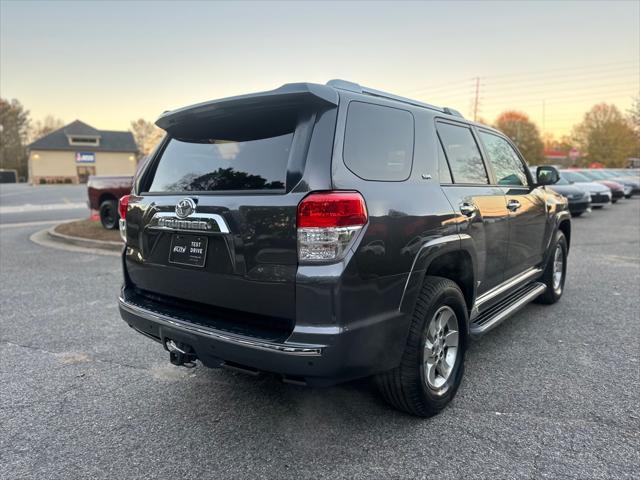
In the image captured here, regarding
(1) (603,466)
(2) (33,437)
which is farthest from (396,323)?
(2) (33,437)

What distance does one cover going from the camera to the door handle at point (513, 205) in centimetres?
396

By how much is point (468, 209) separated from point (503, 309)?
119 cm

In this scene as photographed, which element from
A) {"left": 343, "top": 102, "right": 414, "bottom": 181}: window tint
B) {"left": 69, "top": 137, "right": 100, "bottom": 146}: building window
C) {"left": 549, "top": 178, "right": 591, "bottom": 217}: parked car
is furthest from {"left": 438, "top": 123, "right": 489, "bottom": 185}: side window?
{"left": 69, "top": 137, "right": 100, "bottom": 146}: building window

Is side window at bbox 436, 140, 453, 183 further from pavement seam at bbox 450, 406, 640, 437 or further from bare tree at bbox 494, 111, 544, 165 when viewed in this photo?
bare tree at bbox 494, 111, 544, 165

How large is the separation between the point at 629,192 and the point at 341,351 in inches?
1070

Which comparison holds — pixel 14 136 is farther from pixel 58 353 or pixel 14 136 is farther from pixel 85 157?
pixel 58 353

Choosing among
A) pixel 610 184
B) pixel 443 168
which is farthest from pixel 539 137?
pixel 443 168

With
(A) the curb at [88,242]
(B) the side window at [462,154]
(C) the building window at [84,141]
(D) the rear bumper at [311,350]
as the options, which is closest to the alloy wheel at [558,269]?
(B) the side window at [462,154]

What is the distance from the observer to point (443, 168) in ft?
10.4

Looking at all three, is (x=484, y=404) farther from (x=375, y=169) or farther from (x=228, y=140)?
(x=228, y=140)

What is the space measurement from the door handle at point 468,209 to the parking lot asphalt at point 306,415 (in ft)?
4.05

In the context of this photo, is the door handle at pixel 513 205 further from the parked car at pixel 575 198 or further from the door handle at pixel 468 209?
the parked car at pixel 575 198

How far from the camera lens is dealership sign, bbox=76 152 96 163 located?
57.4 meters

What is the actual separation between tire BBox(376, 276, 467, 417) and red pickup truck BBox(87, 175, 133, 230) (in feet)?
33.8
